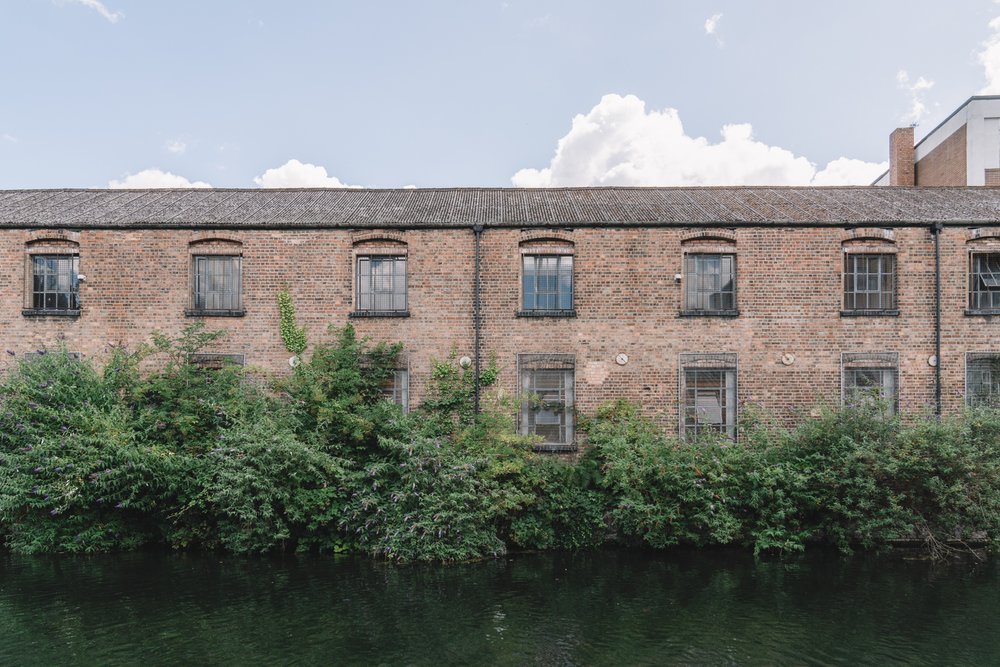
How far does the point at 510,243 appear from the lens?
44.0 feet

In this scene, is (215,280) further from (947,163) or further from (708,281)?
(947,163)

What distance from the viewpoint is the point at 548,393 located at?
523 inches

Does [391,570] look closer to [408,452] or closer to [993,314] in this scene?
[408,452]

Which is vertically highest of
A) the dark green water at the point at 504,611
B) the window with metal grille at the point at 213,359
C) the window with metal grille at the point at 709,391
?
the window with metal grille at the point at 213,359

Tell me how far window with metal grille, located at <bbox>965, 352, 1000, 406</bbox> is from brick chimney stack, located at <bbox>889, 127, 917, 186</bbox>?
11929 millimetres

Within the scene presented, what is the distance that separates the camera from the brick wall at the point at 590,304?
43.0 ft

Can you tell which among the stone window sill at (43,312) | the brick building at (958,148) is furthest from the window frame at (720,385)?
the brick building at (958,148)

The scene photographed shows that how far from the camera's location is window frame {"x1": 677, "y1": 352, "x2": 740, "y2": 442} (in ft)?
43.0

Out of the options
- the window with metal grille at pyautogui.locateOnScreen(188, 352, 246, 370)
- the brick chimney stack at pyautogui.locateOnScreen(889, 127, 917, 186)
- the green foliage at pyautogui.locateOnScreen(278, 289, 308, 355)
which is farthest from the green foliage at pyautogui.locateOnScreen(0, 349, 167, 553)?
the brick chimney stack at pyautogui.locateOnScreen(889, 127, 917, 186)

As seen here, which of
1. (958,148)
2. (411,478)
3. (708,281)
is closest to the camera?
(411,478)

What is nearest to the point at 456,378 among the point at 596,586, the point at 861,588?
the point at 596,586

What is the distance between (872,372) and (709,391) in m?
3.69

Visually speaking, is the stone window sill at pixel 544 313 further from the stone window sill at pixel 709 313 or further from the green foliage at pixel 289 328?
the green foliage at pixel 289 328

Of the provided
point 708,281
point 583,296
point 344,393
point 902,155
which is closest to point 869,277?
point 708,281
